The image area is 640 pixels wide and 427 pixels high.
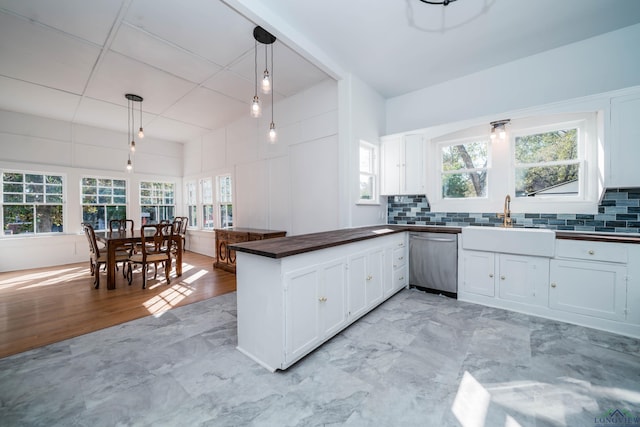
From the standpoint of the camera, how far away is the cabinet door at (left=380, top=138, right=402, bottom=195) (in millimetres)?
4031

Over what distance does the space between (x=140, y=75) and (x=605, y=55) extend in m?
5.92

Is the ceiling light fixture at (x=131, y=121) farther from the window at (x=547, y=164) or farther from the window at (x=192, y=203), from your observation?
the window at (x=547, y=164)

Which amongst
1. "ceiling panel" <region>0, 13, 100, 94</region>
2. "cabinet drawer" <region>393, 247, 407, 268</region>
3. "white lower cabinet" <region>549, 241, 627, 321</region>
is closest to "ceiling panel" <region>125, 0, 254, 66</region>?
"ceiling panel" <region>0, 13, 100, 94</region>

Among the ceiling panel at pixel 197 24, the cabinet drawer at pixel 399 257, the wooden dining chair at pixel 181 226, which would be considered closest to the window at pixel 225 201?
the wooden dining chair at pixel 181 226

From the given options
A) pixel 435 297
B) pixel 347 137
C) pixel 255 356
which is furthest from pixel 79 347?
pixel 435 297

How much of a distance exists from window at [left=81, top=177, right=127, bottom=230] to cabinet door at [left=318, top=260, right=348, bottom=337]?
6.74m

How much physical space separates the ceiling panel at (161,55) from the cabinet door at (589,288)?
491 cm

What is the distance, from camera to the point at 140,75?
3.71 metres

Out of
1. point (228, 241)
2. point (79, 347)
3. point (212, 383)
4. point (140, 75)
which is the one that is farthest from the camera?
point (228, 241)

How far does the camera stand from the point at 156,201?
720cm

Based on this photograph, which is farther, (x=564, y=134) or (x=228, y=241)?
(x=228, y=241)

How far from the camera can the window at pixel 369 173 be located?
4027 millimetres

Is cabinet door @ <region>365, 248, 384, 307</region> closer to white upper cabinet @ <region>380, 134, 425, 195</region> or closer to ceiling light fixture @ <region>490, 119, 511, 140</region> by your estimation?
white upper cabinet @ <region>380, 134, 425, 195</region>

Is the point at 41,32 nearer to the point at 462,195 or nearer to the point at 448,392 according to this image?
the point at 448,392
